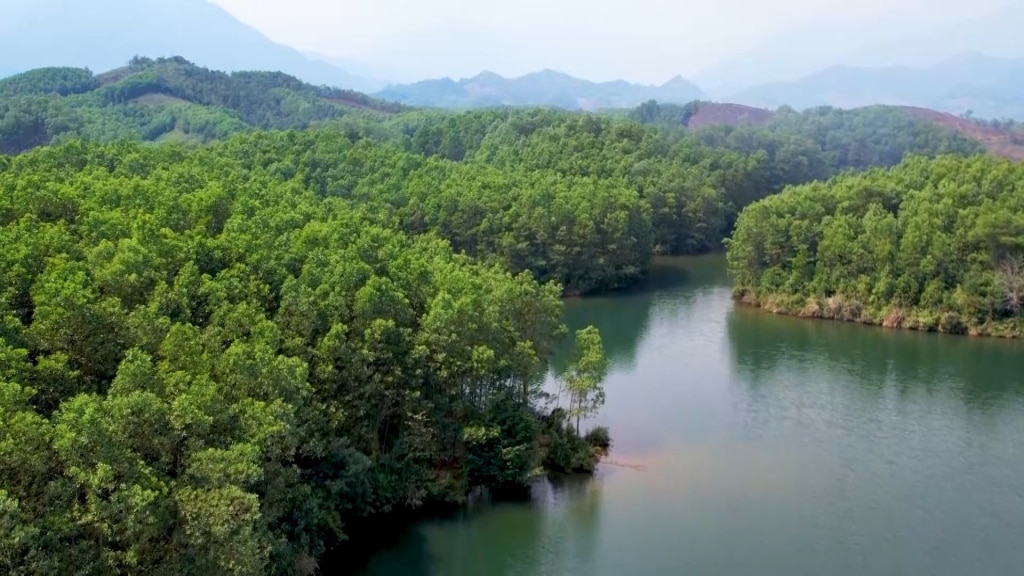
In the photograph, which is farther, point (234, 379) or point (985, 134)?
point (985, 134)

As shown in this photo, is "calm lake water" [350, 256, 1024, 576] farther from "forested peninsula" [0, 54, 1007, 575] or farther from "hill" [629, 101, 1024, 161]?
"hill" [629, 101, 1024, 161]

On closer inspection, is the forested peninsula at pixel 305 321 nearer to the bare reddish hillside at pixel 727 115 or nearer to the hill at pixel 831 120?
the hill at pixel 831 120

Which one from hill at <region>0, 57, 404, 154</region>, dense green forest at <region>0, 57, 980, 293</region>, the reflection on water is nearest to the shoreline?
dense green forest at <region>0, 57, 980, 293</region>

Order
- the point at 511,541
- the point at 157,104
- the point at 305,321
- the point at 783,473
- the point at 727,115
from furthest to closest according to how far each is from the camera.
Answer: the point at 727,115, the point at 157,104, the point at 783,473, the point at 511,541, the point at 305,321

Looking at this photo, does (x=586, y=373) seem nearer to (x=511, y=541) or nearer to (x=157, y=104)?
(x=511, y=541)

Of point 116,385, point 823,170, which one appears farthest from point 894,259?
point 823,170

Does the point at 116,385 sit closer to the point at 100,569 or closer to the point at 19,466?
the point at 19,466

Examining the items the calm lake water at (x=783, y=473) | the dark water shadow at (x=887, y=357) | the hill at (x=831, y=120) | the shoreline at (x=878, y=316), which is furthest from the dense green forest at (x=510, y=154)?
the dark water shadow at (x=887, y=357)

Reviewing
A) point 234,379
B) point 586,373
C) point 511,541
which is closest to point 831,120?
point 586,373
